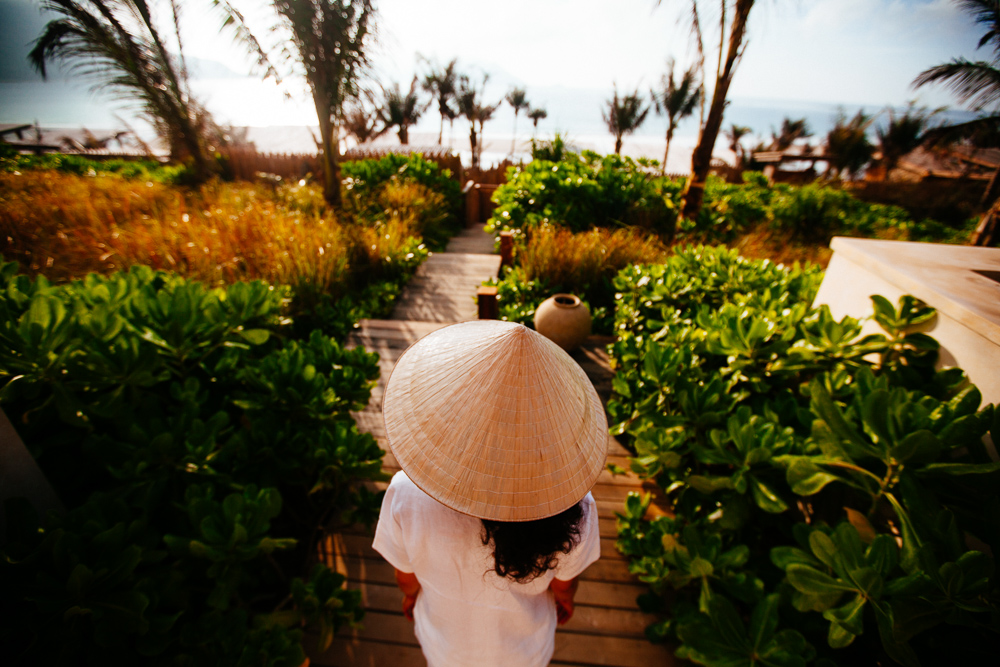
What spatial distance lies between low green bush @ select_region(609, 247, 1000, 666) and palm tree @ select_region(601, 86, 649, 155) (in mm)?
27168

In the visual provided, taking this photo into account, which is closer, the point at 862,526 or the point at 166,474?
the point at 166,474

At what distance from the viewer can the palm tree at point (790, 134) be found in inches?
1029

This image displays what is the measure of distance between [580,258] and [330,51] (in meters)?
6.73

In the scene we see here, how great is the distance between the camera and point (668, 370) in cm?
202

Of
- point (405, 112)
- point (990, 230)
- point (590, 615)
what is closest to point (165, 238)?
point (590, 615)

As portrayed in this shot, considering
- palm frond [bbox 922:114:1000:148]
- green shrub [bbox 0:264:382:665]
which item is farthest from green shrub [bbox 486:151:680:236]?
palm frond [bbox 922:114:1000:148]

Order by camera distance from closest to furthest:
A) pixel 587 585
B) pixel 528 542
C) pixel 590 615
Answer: pixel 528 542, pixel 590 615, pixel 587 585

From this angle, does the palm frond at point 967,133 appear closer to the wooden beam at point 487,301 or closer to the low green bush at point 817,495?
the low green bush at point 817,495

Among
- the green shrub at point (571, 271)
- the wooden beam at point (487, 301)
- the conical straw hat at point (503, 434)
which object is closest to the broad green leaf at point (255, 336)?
the conical straw hat at point (503, 434)

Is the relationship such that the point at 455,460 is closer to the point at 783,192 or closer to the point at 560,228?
the point at 560,228

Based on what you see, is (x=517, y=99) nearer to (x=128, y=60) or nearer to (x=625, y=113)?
(x=625, y=113)

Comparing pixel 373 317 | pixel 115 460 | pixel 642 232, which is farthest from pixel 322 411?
pixel 642 232

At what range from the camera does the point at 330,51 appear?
7.23 m

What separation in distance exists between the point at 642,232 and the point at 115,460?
6.56 m
